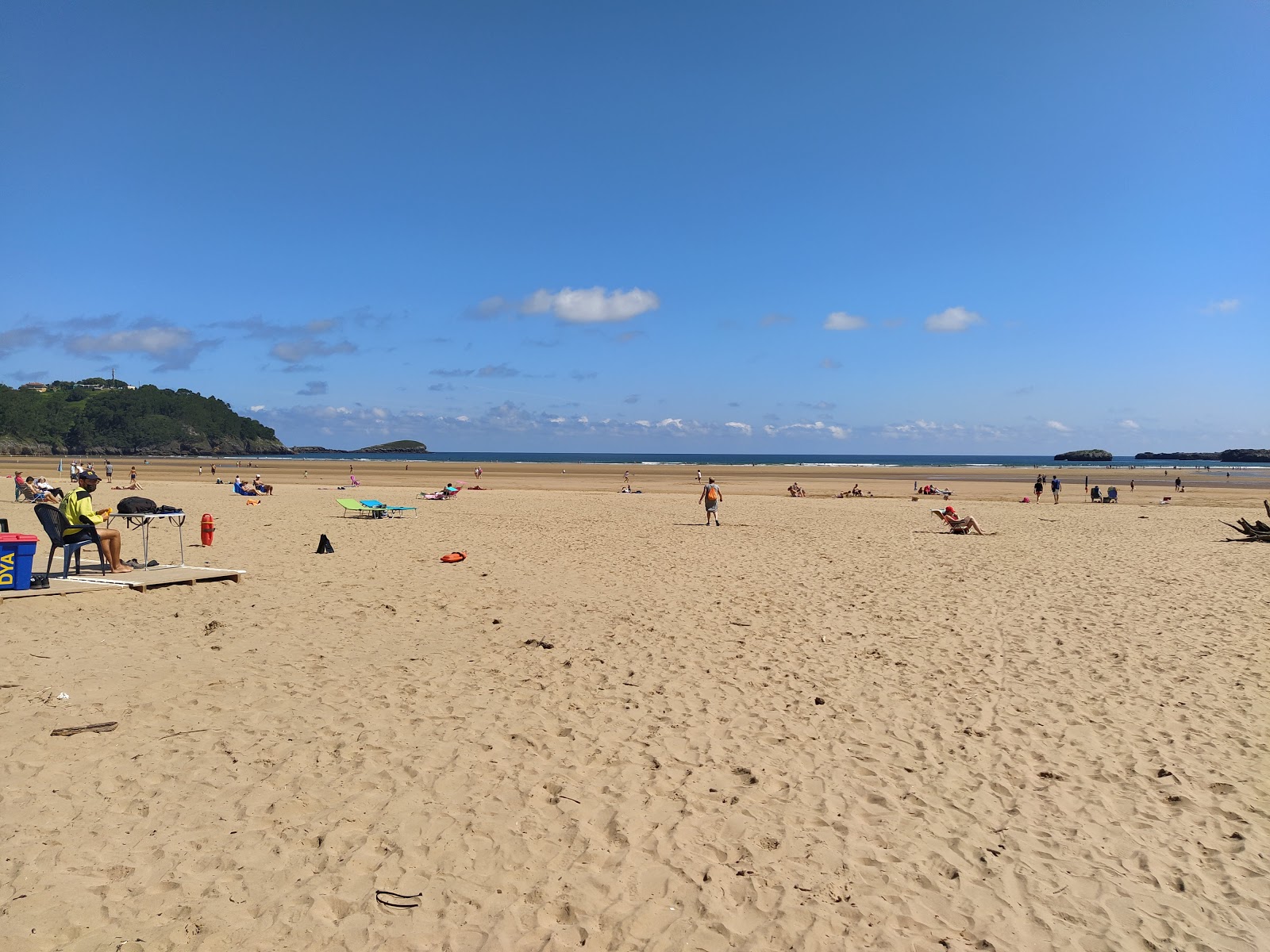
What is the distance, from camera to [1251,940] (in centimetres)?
354

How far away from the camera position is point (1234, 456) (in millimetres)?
130250

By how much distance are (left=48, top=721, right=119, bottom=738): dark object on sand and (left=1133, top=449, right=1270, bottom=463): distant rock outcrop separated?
152 m

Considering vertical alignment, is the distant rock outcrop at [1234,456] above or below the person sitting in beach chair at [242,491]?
above

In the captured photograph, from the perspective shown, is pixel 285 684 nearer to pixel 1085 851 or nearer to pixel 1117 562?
pixel 1085 851

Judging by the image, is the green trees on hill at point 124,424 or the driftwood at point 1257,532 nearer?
the driftwood at point 1257,532

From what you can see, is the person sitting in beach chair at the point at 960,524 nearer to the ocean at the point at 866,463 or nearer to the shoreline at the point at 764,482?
the shoreline at the point at 764,482

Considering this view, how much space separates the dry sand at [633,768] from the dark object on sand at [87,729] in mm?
69

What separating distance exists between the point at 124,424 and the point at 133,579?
16464 centimetres

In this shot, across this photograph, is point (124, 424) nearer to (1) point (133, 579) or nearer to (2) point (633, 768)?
(1) point (133, 579)

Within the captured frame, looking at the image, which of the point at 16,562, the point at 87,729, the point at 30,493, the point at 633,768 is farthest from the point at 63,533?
the point at 30,493

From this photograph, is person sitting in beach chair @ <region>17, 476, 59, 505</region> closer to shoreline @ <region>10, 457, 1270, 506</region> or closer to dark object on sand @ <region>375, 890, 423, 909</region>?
shoreline @ <region>10, 457, 1270, 506</region>

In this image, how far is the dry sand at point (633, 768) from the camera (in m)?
3.60

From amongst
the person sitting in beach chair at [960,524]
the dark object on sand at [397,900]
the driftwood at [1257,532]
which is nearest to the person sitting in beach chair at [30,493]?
the dark object on sand at [397,900]

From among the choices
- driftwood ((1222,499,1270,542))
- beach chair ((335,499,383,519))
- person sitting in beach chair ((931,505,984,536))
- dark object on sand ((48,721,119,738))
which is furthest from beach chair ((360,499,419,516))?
driftwood ((1222,499,1270,542))
